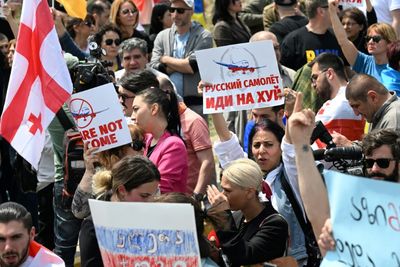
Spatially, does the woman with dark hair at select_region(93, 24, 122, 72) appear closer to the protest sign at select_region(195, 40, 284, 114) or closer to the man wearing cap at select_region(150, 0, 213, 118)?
the man wearing cap at select_region(150, 0, 213, 118)

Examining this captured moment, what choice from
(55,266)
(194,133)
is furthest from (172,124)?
(55,266)

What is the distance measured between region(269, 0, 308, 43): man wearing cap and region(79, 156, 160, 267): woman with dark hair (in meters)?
5.50

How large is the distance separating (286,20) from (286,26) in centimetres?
12

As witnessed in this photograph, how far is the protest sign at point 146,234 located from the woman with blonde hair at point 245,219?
0.64 metres

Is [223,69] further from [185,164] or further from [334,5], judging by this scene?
[334,5]

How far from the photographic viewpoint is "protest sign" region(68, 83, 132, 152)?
9.04 m

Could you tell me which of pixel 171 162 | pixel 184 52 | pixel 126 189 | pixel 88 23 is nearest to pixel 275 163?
pixel 171 162

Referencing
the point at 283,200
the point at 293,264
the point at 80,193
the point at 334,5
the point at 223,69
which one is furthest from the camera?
the point at 334,5

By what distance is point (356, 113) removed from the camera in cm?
898

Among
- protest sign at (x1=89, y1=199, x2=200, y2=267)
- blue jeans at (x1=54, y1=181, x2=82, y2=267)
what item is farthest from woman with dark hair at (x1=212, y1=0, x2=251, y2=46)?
protest sign at (x1=89, y1=199, x2=200, y2=267)

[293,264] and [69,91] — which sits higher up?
[69,91]

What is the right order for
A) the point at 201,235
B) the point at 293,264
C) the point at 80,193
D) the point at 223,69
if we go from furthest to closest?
the point at 223,69, the point at 80,193, the point at 293,264, the point at 201,235

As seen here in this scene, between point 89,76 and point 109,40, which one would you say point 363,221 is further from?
point 109,40

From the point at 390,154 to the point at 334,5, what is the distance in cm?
361
